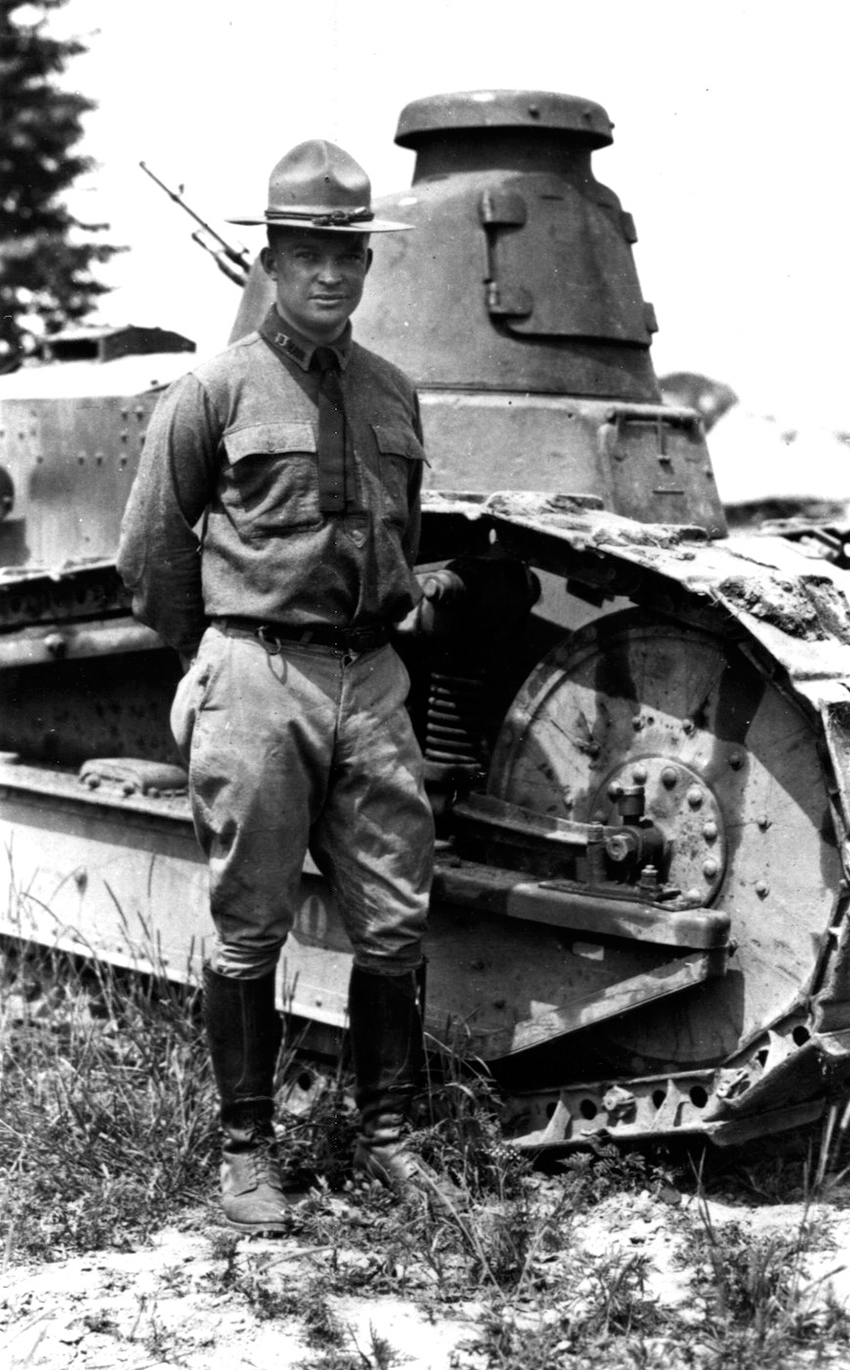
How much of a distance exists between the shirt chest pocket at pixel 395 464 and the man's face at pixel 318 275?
30cm

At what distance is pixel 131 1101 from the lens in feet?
17.9

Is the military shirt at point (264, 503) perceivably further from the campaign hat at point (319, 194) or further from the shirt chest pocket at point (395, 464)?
the campaign hat at point (319, 194)

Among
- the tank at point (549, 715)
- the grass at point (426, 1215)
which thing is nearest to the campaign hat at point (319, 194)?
the tank at point (549, 715)

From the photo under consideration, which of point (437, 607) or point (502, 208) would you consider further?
point (502, 208)

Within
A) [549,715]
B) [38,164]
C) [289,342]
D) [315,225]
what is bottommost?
[549,715]

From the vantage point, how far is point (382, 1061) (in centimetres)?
519

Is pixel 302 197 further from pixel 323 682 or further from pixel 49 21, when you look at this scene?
Answer: pixel 49 21

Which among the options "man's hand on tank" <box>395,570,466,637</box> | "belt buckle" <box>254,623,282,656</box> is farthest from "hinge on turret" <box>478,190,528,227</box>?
"belt buckle" <box>254,623,282,656</box>

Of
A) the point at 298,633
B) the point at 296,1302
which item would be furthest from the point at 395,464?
the point at 296,1302

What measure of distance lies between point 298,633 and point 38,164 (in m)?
18.3

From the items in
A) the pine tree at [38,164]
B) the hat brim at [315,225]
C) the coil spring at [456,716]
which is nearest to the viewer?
the hat brim at [315,225]

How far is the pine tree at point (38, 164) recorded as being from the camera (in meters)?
21.2

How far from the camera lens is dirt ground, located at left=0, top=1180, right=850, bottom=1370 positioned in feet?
13.7

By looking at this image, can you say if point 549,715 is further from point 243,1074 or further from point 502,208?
point 502,208
